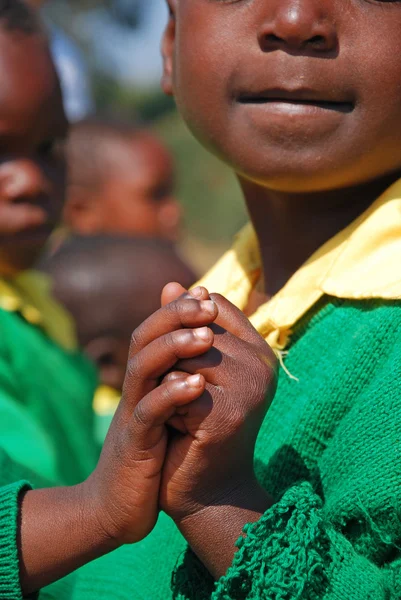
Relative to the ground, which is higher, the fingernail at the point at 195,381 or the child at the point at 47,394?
the fingernail at the point at 195,381

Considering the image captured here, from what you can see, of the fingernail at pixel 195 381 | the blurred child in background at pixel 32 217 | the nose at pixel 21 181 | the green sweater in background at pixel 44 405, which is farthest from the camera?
the nose at pixel 21 181

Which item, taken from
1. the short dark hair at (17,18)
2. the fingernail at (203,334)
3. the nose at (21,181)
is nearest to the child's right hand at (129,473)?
the fingernail at (203,334)

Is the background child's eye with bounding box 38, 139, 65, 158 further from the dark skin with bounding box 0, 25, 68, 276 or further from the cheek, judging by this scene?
the cheek

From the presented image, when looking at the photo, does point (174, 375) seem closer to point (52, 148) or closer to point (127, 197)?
point (52, 148)

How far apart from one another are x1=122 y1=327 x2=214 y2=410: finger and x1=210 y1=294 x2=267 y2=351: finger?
81 mm

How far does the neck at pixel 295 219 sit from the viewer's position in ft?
4.60

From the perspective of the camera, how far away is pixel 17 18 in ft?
8.61

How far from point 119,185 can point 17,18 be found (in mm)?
2771

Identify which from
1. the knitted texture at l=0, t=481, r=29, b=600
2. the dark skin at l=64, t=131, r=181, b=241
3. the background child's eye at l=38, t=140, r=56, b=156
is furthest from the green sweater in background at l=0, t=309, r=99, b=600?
the dark skin at l=64, t=131, r=181, b=241

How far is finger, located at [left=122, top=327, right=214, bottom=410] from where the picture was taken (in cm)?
104

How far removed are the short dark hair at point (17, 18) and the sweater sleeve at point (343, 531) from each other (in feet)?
5.95

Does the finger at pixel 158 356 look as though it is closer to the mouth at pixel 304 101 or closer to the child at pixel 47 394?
the child at pixel 47 394

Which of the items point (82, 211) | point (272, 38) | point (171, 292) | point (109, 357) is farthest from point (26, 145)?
point (82, 211)

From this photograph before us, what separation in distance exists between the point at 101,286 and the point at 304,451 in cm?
255
